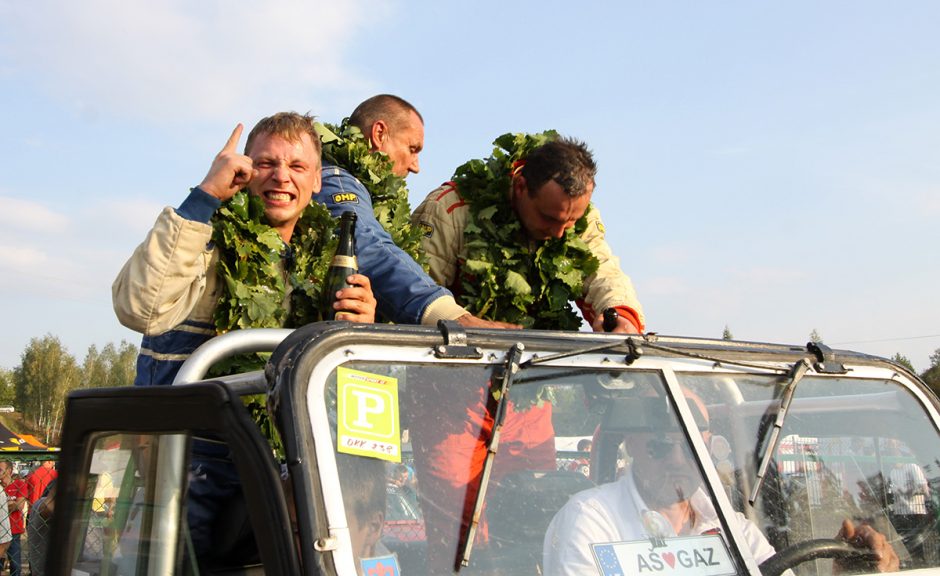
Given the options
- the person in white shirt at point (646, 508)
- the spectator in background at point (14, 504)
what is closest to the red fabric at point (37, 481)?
the spectator in background at point (14, 504)

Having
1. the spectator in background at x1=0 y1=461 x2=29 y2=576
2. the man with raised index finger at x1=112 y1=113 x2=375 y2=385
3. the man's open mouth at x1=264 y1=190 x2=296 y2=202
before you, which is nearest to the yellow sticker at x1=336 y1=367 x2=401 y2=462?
the man with raised index finger at x1=112 y1=113 x2=375 y2=385

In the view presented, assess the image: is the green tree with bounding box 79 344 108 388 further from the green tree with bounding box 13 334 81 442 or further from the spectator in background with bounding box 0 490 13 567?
the spectator in background with bounding box 0 490 13 567

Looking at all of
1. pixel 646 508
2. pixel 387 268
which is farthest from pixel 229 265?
pixel 646 508

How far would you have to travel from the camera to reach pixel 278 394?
2.06 metres

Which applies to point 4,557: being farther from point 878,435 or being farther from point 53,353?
point 53,353

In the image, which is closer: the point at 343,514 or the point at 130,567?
the point at 343,514

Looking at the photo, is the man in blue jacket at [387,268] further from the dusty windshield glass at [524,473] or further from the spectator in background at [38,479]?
the spectator in background at [38,479]

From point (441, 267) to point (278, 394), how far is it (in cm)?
248

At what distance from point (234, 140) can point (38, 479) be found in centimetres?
501

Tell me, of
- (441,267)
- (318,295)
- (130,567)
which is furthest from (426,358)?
(441,267)

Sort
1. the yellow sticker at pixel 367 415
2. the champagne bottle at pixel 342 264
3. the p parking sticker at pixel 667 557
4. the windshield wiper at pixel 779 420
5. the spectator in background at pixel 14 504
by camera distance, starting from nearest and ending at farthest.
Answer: the yellow sticker at pixel 367 415 < the p parking sticker at pixel 667 557 < the windshield wiper at pixel 779 420 < the champagne bottle at pixel 342 264 < the spectator in background at pixel 14 504

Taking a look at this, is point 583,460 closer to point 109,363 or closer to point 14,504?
point 14,504

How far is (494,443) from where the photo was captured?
87.7 inches

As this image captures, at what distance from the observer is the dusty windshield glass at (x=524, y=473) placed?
2100 millimetres
